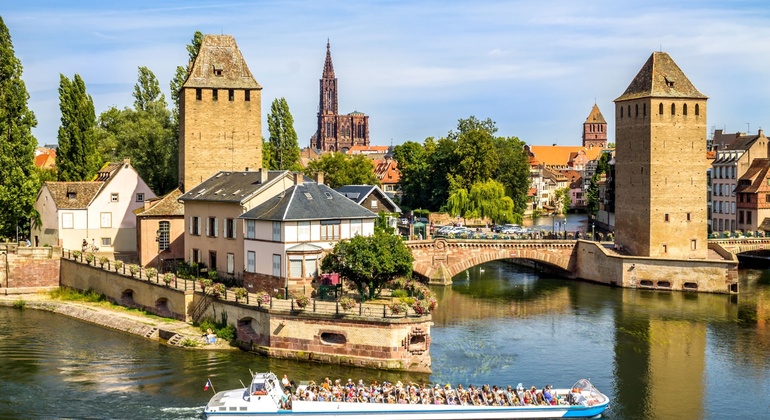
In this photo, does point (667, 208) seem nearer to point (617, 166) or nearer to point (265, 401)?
point (617, 166)

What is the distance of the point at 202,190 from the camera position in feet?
198

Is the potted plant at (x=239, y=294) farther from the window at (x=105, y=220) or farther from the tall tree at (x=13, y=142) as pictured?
Answer: the tall tree at (x=13, y=142)

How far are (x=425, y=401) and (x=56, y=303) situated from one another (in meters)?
32.6

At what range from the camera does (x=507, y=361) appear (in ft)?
151

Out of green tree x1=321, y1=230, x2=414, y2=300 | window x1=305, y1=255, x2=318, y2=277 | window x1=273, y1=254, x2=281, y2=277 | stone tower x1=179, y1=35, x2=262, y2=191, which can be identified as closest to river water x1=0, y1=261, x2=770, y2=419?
green tree x1=321, y1=230, x2=414, y2=300

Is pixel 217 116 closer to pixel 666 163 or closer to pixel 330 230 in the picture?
pixel 330 230

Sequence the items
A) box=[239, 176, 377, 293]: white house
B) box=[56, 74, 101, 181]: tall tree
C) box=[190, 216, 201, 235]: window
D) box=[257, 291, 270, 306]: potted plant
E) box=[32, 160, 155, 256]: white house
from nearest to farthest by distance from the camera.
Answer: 1. box=[257, 291, 270, 306]: potted plant
2. box=[239, 176, 377, 293]: white house
3. box=[190, 216, 201, 235]: window
4. box=[32, 160, 155, 256]: white house
5. box=[56, 74, 101, 181]: tall tree

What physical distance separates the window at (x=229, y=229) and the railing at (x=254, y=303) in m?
3.83

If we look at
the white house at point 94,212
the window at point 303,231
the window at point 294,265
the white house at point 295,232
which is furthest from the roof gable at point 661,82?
the white house at point 94,212

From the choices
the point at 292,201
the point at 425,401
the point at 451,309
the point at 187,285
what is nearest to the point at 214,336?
the point at 187,285

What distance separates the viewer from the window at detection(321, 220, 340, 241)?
52.2m

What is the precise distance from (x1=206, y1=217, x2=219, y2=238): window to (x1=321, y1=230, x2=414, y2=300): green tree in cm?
1012

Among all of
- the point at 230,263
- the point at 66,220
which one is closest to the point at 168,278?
the point at 230,263

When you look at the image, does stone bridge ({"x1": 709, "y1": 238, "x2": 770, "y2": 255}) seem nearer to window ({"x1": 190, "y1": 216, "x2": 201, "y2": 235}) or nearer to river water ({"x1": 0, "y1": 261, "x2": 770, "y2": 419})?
river water ({"x1": 0, "y1": 261, "x2": 770, "y2": 419})
